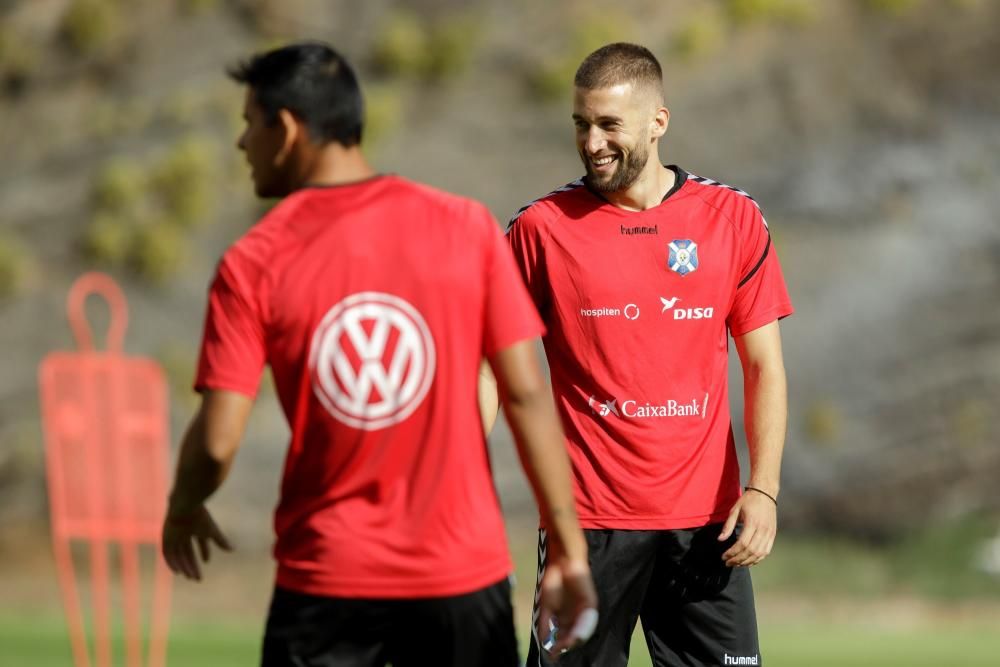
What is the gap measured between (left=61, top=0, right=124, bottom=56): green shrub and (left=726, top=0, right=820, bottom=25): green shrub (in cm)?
728

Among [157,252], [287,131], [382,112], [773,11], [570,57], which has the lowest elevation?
[287,131]

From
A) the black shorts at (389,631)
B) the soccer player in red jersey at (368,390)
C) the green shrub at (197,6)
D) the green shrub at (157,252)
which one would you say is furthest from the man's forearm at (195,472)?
the green shrub at (197,6)

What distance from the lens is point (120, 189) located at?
54.8ft

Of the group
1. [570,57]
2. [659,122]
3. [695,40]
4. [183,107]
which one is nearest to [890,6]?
[695,40]

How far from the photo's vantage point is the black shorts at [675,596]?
170 inches

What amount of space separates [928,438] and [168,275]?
839cm

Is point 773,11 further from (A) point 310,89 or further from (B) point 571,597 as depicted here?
(B) point 571,597

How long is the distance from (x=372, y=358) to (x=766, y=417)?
177 centimetres

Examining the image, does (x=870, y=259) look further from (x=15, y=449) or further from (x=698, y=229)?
(x=698, y=229)

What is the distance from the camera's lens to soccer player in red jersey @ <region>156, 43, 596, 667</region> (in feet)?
9.52

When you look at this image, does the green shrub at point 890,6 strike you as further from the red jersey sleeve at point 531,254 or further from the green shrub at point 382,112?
the red jersey sleeve at point 531,254

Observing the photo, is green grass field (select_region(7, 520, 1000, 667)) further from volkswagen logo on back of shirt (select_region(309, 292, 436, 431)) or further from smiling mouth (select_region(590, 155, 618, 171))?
volkswagen logo on back of shirt (select_region(309, 292, 436, 431))

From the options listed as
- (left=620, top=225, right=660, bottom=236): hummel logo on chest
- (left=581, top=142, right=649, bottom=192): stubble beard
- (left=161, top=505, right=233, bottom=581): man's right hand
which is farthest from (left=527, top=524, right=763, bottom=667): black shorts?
(left=161, top=505, right=233, bottom=581): man's right hand

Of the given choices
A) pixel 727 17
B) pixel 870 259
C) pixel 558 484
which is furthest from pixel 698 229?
pixel 727 17
